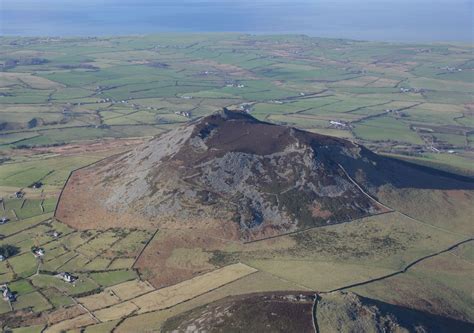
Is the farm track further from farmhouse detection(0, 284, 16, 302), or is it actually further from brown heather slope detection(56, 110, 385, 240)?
farmhouse detection(0, 284, 16, 302)

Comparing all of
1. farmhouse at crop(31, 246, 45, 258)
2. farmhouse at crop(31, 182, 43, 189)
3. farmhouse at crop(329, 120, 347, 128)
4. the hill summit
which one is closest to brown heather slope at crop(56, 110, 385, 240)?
the hill summit

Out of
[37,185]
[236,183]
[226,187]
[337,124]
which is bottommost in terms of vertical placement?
[37,185]

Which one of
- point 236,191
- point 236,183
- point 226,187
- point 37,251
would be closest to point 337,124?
point 236,183

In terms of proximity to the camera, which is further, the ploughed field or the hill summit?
the hill summit

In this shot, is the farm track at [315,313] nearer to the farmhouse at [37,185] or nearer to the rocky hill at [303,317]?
the rocky hill at [303,317]

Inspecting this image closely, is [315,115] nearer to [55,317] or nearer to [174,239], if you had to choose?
[174,239]

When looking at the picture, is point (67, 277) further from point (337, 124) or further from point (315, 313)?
point (337, 124)

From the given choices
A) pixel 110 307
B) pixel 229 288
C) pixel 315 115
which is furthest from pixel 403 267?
pixel 315 115

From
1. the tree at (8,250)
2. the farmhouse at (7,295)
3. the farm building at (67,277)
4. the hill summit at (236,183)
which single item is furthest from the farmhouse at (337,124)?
the farmhouse at (7,295)

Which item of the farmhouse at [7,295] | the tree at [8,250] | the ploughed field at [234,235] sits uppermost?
the ploughed field at [234,235]

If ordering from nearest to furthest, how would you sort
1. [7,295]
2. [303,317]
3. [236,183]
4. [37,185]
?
[303,317], [7,295], [236,183], [37,185]

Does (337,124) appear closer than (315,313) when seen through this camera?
No
